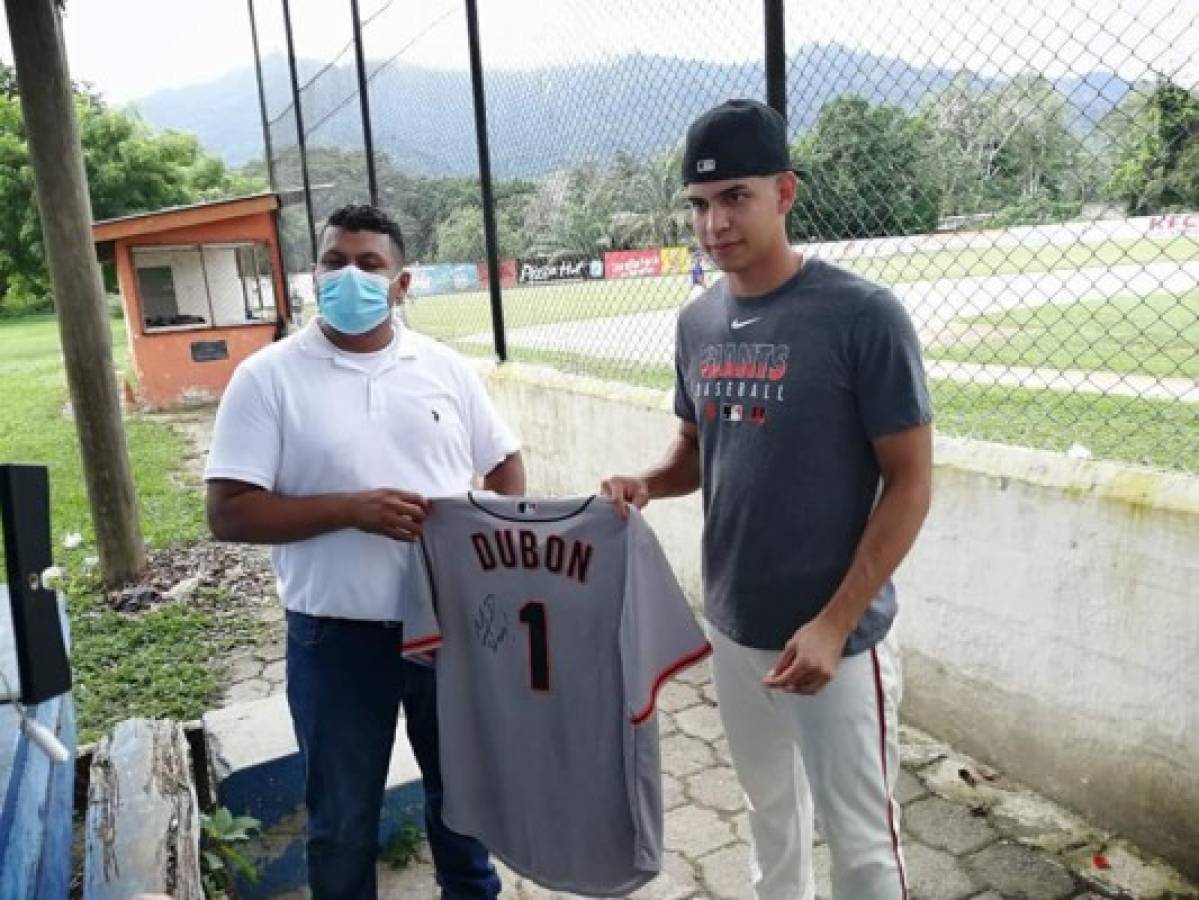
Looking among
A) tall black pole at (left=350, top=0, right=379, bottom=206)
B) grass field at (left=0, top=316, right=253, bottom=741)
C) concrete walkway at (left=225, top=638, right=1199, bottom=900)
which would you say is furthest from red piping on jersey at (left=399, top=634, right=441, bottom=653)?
tall black pole at (left=350, top=0, right=379, bottom=206)

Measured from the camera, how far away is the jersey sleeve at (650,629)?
6.50 feet

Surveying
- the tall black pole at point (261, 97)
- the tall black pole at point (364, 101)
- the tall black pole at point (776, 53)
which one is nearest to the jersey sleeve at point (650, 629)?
the tall black pole at point (776, 53)

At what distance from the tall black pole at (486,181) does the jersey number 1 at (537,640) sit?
4259 mm

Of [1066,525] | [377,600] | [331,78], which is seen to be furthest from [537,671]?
[331,78]

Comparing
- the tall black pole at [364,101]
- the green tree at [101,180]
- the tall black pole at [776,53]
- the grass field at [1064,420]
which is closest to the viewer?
the tall black pole at [776,53]

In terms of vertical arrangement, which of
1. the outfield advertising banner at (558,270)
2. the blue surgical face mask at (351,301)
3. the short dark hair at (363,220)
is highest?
the short dark hair at (363,220)

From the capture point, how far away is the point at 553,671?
213 cm

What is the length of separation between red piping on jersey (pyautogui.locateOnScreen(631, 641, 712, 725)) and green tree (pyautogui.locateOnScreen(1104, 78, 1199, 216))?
179 cm

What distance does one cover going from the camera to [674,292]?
451 centimetres

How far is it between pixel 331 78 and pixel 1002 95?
8.70m

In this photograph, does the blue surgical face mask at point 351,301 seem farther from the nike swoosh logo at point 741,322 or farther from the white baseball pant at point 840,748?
the white baseball pant at point 840,748

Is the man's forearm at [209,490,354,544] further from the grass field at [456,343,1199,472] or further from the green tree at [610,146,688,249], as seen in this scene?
the green tree at [610,146,688,249]

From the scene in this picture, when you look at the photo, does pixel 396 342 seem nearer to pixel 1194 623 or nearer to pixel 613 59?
pixel 1194 623

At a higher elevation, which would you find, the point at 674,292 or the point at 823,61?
the point at 823,61
